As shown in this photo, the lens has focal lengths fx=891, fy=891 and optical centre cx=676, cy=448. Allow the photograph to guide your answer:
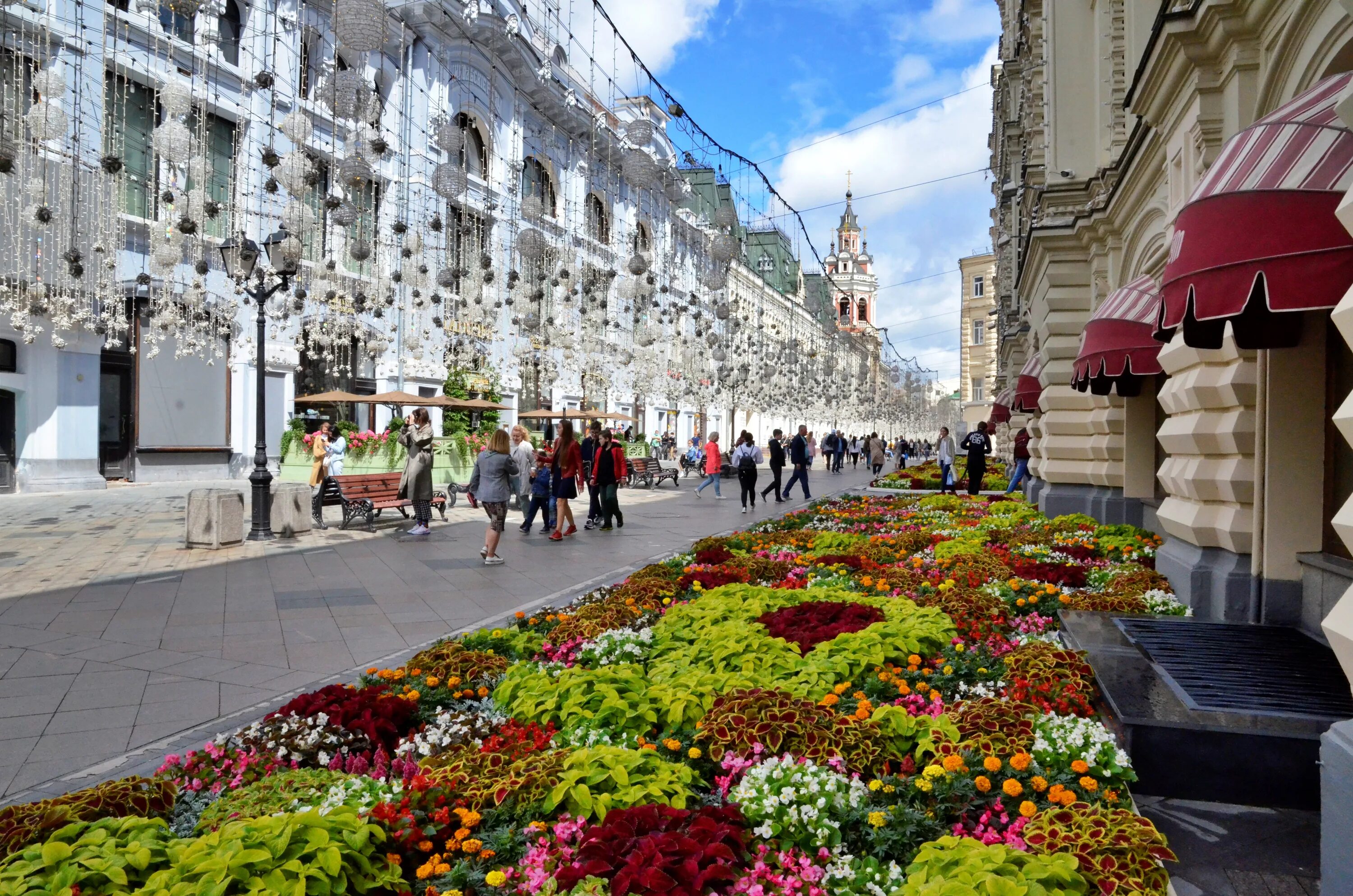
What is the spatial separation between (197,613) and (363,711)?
193 inches

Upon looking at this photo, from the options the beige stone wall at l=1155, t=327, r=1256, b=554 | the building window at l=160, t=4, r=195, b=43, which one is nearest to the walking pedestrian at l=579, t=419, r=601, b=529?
the beige stone wall at l=1155, t=327, r=1256, b=554

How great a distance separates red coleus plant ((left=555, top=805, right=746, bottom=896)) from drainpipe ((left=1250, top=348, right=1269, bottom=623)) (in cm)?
490

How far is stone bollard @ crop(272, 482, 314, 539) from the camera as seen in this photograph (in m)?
13.8

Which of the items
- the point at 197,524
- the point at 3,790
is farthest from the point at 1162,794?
the point at 197,524

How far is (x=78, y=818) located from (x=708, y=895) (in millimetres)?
2173

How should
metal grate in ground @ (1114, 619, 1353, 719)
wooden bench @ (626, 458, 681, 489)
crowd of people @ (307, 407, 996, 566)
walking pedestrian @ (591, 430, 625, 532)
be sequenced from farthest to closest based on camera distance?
1. wooden bench @ (626, 458, 681, 489)
2. walking pedestrian @ (591, 430, 625, 532)
3. crowd of people @ (307, 407, 996, 566)
4. metal grate in ground @ (1114, 619, 1353, 719)

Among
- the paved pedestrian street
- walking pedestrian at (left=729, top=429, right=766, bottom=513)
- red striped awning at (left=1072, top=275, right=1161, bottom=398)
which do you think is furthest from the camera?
walking pedestrian at (left=729, top=429, right=766, bottom=513)

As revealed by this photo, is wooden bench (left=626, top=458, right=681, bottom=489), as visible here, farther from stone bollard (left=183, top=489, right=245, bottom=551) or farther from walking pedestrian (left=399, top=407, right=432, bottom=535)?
stone bollard (left=183, top=489, right=245, bottom=551)

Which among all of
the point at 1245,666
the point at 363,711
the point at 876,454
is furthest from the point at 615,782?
the point at 876,454

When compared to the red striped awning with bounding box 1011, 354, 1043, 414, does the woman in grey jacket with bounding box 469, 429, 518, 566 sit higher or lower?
lower

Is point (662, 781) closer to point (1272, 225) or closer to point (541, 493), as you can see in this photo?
point (1272, 225)

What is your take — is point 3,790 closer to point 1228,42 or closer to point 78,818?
point 78,818

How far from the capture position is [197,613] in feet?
26.8

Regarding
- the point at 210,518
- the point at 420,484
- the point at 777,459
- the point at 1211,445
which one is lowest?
the point at 210,518
